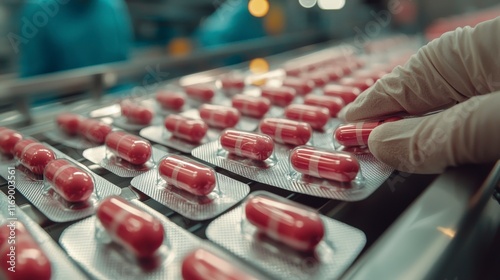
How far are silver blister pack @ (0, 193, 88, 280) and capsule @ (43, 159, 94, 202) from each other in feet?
0.36

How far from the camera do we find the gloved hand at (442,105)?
3.21 feet

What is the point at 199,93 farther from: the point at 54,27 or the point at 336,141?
the point at 54,27

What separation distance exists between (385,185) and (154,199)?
2.39 ft

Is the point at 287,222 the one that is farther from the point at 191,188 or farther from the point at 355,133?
the point at 355,133

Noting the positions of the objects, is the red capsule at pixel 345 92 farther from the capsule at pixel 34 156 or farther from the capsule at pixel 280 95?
the capsule at pixel 34 156

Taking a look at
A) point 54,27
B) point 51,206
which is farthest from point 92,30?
point 51,206

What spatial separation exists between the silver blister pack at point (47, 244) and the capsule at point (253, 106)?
1.08 metres

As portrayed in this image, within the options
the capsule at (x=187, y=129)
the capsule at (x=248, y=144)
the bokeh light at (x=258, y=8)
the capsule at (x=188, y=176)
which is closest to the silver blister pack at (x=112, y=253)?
the capsule at (x=188, y=176)

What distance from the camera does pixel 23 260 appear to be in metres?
0.74

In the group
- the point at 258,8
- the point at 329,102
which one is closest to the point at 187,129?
the point at 329,102

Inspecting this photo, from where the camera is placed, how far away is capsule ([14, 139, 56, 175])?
1238mm

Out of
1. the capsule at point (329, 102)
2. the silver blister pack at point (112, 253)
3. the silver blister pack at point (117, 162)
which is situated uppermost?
the silver blister pack at point (112, 253)

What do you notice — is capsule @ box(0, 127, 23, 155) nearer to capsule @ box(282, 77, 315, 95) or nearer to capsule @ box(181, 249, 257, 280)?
capsule @ box(181, 249, 257, 280)

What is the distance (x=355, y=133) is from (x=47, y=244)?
1032mm
